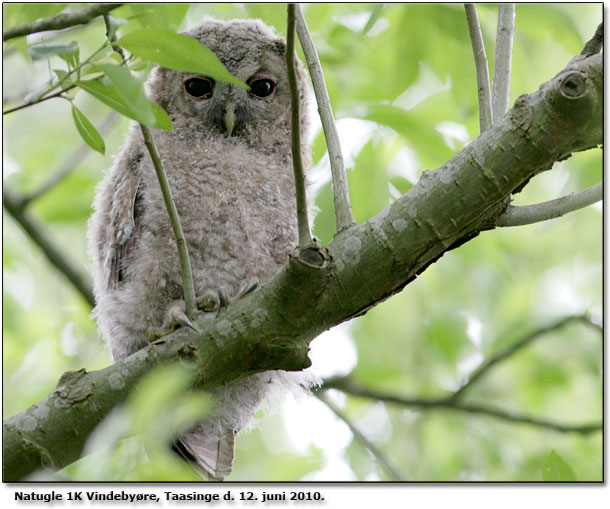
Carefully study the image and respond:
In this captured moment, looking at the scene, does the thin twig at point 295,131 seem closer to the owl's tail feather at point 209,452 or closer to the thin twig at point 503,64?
the thin twig at point 503,64

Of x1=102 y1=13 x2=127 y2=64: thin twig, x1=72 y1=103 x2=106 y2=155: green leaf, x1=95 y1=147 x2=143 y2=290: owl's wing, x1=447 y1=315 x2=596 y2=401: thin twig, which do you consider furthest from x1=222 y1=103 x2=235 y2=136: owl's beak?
x1=447 y1=315 x2=596 y2=401: thin twig

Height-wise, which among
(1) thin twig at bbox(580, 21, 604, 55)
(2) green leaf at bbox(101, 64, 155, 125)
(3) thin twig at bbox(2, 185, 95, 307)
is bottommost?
(2) green leaf at bbox(101, 64, 155, 125)

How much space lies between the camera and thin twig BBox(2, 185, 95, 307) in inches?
116

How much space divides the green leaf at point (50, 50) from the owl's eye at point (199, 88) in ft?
4.73

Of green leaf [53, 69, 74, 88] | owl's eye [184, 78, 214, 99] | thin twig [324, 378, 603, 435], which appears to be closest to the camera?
green leaf [53, 69, 74, 88]

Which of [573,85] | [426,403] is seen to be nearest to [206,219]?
[573,85]

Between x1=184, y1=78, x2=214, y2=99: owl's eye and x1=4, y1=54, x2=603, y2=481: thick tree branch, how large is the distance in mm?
1263

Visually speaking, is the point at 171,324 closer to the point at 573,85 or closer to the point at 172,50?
the point at 172,50

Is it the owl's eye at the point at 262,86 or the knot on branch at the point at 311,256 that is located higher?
the owl's eye at the point at 262,86

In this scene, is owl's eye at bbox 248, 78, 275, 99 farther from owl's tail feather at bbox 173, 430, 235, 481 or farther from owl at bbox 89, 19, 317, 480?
owl's tail feather at bbox 173, 430, 235, 481

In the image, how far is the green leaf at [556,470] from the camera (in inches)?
79.1

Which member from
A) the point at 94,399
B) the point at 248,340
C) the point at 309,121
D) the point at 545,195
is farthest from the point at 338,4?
the point at 94,399

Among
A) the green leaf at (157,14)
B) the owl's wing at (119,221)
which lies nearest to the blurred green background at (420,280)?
the green leaf at (157,14)

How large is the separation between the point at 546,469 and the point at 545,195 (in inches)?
85.2
